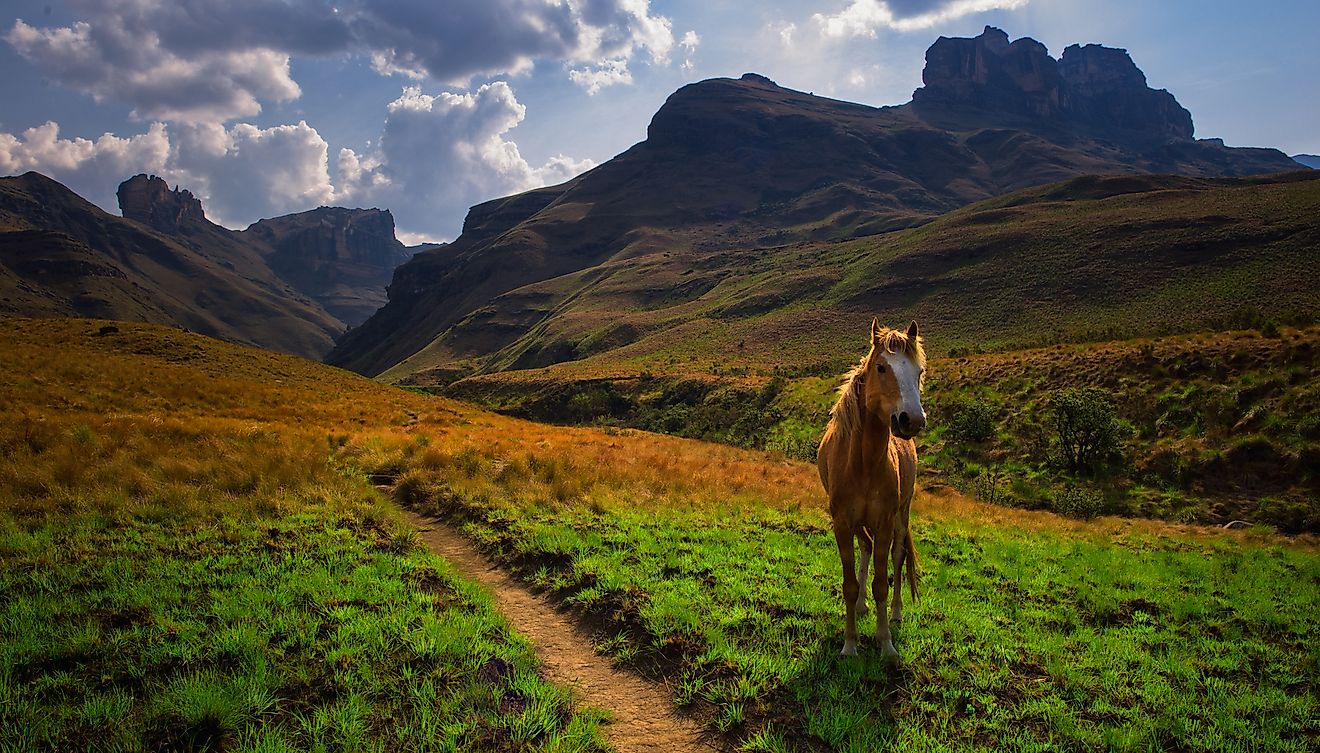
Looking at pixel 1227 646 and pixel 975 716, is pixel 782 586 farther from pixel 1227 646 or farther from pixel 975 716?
pixel 1227 646

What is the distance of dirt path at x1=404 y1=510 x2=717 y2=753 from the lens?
4.90 meters

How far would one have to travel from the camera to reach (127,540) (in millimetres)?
7789

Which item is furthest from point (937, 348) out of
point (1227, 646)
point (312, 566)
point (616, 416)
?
point (312, 566)

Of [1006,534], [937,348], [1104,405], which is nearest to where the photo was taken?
[1006,534]

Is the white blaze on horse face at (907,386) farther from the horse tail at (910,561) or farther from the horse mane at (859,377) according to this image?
the horse tail at (910,561)

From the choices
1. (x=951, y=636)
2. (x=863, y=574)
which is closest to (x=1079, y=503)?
(x=951, y=636)

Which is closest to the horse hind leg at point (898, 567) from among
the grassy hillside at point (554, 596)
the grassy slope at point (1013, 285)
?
the grassy hillside at point (554, 596)

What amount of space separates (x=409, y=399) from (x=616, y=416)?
70.5 ft

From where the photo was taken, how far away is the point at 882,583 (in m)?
6.10

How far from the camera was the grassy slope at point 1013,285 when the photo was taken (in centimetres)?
5869

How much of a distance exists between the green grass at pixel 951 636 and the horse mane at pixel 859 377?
2.52 m

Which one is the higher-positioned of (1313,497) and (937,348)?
(937,348)

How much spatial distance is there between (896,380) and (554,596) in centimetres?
539

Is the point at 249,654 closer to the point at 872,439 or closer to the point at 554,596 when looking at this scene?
the point at 554,596
